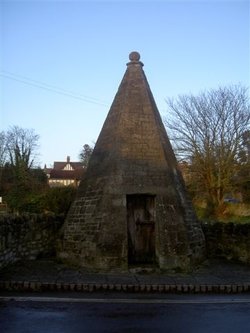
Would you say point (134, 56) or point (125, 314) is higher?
point (134, 56)

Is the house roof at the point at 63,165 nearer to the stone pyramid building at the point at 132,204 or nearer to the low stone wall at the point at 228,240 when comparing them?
the low stone wall at the point at 228,240

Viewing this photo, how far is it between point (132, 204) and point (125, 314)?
5.58 metres

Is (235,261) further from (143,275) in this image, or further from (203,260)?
(143,275)

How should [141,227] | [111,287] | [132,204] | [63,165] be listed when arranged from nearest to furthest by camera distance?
[111,287] → [141,227] → [132,204] → [63,165]

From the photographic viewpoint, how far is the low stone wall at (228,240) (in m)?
13.8

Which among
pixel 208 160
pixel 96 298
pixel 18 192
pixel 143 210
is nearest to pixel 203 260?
pixel 143 210

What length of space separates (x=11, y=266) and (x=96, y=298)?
3.83 meters

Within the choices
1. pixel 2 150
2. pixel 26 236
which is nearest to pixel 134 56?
pixel 26 236

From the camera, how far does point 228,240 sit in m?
14.1

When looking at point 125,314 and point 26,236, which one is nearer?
point 125,314

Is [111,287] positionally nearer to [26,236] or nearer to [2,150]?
[26,236]

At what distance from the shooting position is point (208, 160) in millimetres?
32656

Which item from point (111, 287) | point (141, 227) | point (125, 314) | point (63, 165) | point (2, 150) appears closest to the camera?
point (125, 314)

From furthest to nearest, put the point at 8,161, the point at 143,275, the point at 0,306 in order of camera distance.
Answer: the point at 8,161 < the point at 143,275 < the point at 0,306
